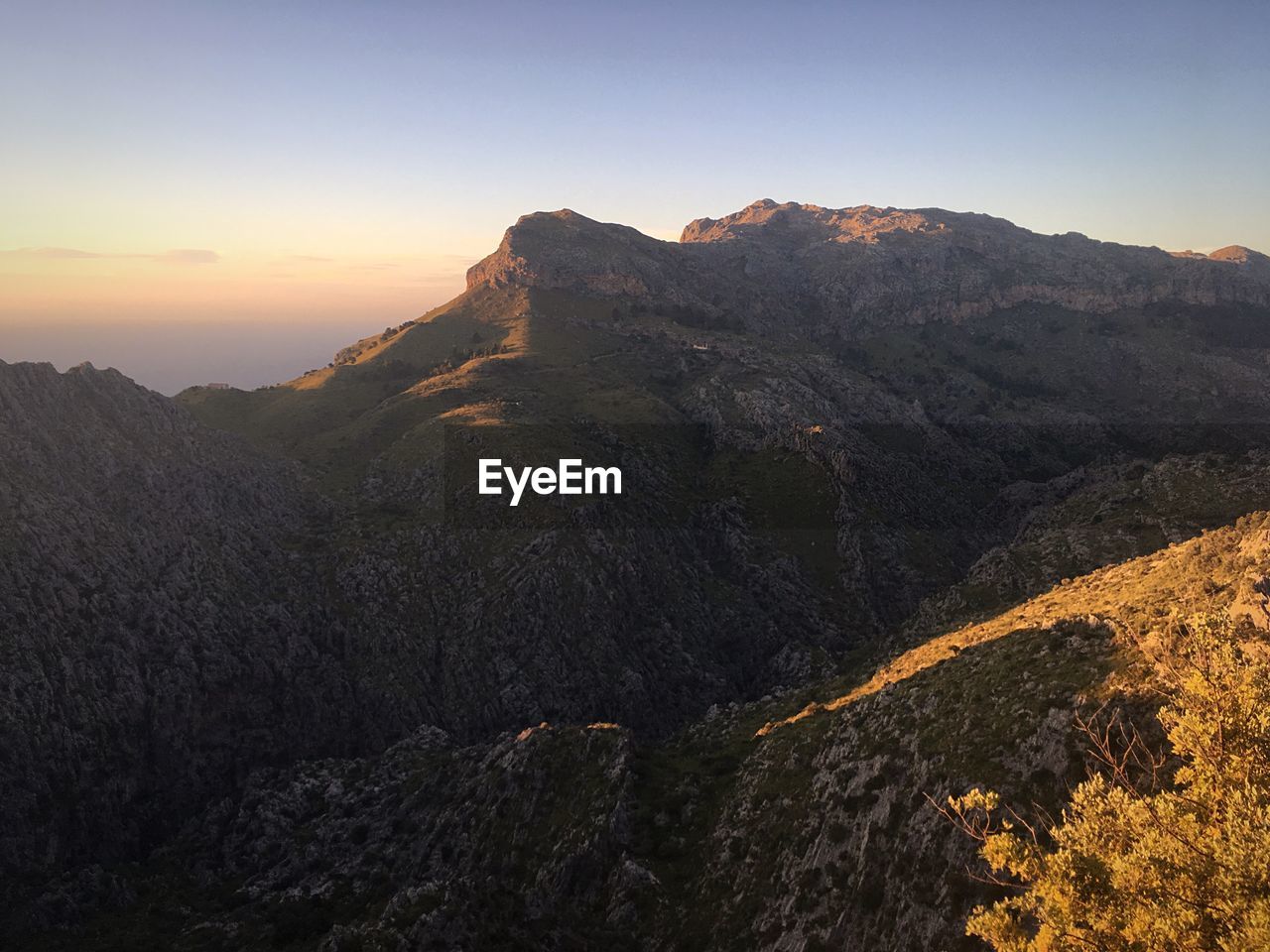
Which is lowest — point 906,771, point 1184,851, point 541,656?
point 541,656

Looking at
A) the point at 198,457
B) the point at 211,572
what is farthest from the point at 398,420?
the point at 211,572

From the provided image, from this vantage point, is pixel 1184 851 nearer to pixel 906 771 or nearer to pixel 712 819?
pixel 906 771

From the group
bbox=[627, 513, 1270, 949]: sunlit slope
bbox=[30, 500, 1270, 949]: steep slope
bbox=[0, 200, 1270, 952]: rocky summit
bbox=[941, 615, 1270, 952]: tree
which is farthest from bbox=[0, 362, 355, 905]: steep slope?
bbox=[941, 615, 1270, 952]: tree

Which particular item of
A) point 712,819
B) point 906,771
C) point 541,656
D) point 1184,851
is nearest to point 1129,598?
point 906,771

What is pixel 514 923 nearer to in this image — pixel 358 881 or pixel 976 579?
pixel 358 881

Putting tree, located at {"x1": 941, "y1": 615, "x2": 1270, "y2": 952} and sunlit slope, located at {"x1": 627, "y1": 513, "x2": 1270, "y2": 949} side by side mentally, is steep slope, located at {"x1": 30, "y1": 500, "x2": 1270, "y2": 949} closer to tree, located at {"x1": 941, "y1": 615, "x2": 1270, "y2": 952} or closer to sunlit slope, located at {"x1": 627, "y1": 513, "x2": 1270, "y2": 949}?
sunlit slope, located at {"x1": 627, "y1": 513, "x2": 1270, "y2": 949}

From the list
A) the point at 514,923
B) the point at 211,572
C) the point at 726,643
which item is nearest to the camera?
the point at 514,923

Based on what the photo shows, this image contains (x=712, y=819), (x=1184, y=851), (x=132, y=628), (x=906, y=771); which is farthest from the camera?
(x=132, y=628)
